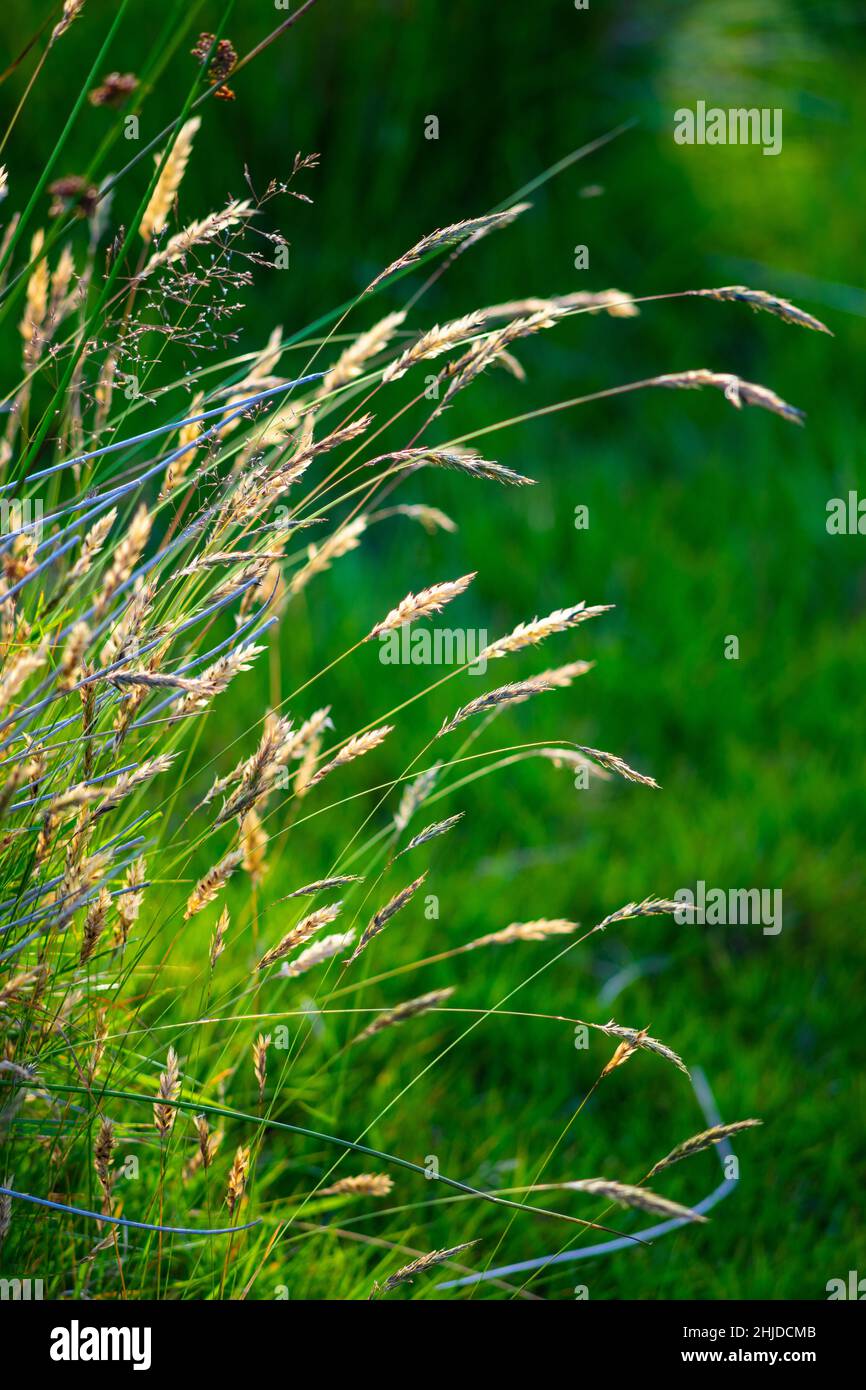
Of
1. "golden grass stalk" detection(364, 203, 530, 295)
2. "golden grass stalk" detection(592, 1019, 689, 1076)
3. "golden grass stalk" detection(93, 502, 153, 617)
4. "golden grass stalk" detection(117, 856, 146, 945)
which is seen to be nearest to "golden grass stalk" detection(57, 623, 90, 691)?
"golden grass stalk" detection(93, 502, 153, 617)

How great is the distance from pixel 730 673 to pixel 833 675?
286mm

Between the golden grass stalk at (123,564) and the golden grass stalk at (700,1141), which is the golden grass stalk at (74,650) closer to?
the golden grass stalk at (123,564)

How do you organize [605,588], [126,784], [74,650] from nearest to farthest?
1. [74,650]
2. [126,784]
3. [605,588]

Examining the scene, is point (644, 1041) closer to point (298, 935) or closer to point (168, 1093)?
point (298, 935)

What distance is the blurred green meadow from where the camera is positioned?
2.05 m

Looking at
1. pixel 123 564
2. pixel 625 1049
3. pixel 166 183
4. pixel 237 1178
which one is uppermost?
pixel 166 183

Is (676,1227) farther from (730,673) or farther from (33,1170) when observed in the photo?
(730,673)

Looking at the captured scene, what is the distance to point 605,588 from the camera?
3.47 m

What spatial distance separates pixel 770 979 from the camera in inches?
97.3

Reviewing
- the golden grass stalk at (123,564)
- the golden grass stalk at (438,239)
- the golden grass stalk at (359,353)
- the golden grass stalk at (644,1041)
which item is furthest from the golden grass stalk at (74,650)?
the golden grass stalk at (644,1041)

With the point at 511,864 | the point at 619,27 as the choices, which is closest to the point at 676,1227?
the point at 511,864

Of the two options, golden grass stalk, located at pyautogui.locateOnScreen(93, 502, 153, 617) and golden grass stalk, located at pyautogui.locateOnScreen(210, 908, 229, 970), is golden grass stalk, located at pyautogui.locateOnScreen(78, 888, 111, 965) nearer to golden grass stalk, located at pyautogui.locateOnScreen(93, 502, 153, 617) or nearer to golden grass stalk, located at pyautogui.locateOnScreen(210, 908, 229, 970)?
golden grass stalk, located at pyautogui.locateOnScreen(210, 908, 229, 970)

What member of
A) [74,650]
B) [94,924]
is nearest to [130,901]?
[94,924]

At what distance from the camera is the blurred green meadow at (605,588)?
80.7 inches
